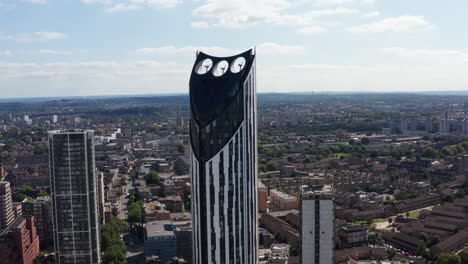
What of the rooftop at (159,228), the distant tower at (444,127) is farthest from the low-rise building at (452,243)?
the distant tower at (444,127)

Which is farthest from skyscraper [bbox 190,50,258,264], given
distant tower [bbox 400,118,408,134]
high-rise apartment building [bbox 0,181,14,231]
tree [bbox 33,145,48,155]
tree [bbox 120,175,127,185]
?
distant tower [bbox 400,118,408,134]

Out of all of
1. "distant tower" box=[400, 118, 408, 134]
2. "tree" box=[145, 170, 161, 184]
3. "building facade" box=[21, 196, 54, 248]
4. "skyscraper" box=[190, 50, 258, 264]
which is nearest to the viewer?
"skyscraper" box=[190, 50, 258, 264]

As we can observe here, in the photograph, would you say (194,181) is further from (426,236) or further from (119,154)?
(119,154)

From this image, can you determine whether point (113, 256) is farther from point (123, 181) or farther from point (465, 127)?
point (465, 127)

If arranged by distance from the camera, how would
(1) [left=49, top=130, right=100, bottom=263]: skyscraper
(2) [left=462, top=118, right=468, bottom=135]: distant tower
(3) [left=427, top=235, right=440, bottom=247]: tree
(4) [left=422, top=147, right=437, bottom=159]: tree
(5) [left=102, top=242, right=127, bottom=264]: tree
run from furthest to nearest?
(2) [left=462, top=118, right=468, bottom=135]: distant tower
(4) [left=422, top=147, right=437, bottom=159]: tree
(3) [left=427, top=235, right=440, bottom=247]: tree
(5) [left=102, top=242, right=127, bottom=264]: tree
(1) [left=49, top=130, right=100, bottom=263]: skyscraper

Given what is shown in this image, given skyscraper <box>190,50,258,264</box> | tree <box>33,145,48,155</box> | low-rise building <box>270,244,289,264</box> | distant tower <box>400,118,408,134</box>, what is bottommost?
low-rise building <box>270,244,289,264</box>

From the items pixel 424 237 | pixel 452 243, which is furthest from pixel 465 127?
pixel 452 243

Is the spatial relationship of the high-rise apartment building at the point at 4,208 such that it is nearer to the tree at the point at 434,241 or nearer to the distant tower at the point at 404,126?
the tree at the point at 434,241

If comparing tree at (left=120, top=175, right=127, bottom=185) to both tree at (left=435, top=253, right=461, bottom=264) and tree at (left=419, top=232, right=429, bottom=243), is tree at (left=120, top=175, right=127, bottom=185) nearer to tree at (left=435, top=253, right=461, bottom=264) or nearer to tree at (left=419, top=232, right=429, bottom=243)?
tree at (left=419, top=232, right=429, bottom=243)
